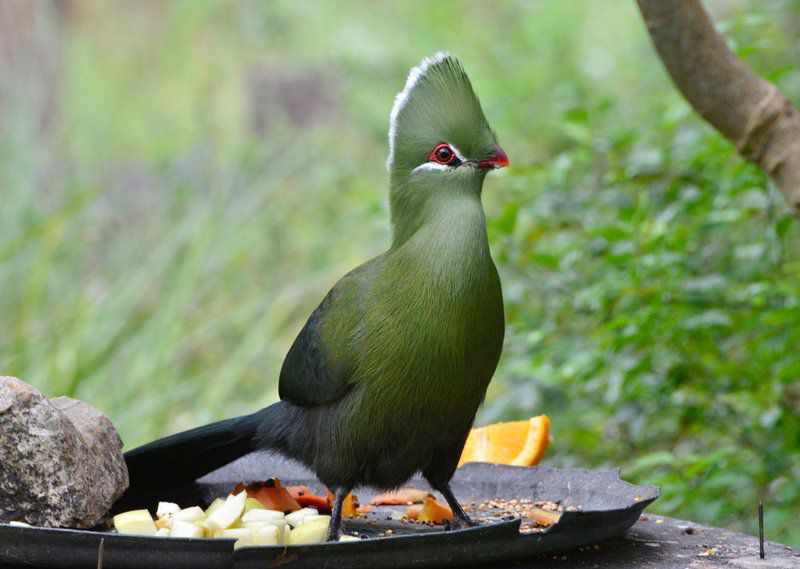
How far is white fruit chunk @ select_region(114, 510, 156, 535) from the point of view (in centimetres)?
187

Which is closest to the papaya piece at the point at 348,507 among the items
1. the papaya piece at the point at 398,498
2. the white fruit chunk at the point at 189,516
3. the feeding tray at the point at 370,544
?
the feeding tray at the point at 370,544

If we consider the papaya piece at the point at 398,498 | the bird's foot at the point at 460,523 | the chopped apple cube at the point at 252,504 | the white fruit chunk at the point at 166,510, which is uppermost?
the white fruit chunk at the point at 166,510

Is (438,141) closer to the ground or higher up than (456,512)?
higher up

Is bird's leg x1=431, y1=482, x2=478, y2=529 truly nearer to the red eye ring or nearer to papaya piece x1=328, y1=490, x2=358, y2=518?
papaya piece x1=328, y1=490, x2=358, y2=518

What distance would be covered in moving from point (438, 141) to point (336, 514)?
80cm

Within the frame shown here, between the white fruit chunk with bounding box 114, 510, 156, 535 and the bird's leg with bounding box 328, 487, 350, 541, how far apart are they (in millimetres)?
364

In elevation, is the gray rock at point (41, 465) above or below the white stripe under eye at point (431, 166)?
below

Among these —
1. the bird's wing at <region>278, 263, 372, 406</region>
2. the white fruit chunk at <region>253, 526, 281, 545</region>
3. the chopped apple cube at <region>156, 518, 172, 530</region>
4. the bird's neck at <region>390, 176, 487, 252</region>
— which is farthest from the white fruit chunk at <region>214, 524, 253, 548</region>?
the bird's neck at <region>390, 176, 487, 252</region>

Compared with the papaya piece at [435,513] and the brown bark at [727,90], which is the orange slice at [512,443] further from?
the brown bark at [727,90]

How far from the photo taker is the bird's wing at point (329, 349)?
214 cm

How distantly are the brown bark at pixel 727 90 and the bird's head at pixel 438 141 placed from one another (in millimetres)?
857

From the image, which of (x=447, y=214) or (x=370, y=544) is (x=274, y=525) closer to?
(x=370, y=544)

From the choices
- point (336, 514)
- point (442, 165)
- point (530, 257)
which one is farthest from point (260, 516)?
point (530, 257)

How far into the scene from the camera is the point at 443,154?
6.80ft
